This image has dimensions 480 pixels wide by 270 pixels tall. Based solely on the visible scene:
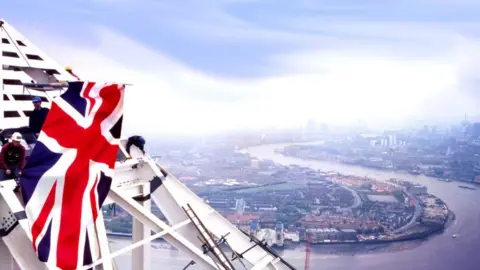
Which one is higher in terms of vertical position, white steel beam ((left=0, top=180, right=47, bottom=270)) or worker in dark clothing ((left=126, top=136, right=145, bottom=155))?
worker in dark clothing ((left=126, top=136, right=145, bottom=155))

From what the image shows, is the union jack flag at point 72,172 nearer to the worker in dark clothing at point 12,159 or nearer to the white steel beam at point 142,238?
the worker in dark clothing at point 12,159

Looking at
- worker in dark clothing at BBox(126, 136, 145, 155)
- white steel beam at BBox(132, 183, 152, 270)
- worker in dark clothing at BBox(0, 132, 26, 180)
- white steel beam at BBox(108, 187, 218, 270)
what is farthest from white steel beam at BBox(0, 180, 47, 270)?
worker in dark clothing at BBox(126, 136, 145, 155)

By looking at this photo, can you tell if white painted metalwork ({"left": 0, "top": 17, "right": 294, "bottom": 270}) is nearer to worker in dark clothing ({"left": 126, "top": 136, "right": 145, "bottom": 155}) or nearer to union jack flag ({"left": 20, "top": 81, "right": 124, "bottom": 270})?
worker in dark clothing ({"left": 126, "top": 136, "right": 145, "bottom": 155})

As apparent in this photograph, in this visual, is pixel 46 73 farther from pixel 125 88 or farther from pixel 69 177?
pixel 69 177

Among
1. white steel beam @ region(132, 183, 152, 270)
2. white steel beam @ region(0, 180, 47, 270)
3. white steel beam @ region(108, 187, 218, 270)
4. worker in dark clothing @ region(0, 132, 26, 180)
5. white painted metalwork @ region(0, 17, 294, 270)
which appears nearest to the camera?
white steel beam @ region(0, 180, 47, 270)

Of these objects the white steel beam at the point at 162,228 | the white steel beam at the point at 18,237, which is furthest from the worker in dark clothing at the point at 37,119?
the white steel beam at the point at 18,237

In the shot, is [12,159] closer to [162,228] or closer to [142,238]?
[162,228]

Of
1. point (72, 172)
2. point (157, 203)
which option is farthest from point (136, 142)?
point (72, 172)
